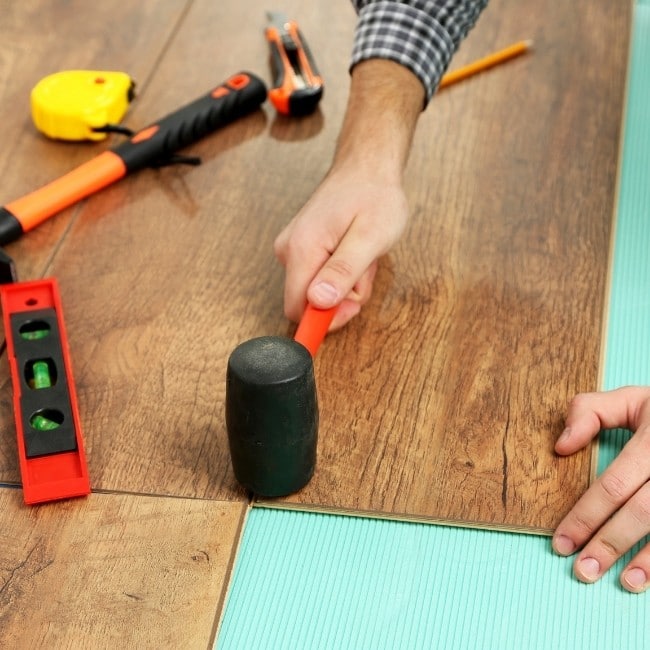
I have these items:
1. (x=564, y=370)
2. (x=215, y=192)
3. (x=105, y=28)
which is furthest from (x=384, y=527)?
(x=105, y=28)

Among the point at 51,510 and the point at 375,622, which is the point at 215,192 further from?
the point at 375,622

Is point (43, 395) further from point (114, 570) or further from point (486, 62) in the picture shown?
point (486, 62)

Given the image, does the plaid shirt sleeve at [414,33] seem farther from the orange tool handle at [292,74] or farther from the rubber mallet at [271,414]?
the rubber mallet at [271,414]

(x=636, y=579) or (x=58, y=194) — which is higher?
(x=58, y=194)

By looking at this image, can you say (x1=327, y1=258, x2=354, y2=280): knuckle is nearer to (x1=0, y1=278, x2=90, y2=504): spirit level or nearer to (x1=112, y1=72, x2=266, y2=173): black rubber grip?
(x1=0, y1=278, x2=90, y2=504): spirit level

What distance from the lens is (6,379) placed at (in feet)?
3.94

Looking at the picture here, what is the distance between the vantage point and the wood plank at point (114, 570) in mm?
942

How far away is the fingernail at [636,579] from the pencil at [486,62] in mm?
970

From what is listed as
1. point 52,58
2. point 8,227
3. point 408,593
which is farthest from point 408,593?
point 52,58

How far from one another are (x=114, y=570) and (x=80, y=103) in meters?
0.85

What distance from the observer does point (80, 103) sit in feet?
5.16

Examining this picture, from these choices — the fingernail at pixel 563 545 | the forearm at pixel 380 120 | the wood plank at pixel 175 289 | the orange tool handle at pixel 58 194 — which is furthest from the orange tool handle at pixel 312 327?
the orange tool handle at pixel 58 194

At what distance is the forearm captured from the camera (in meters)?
1.32

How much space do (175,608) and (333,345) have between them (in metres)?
0.42
